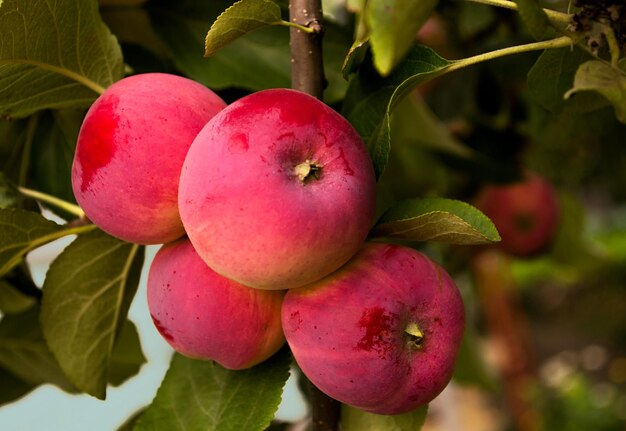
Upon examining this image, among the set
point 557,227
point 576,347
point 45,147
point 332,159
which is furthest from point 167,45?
point 576,347

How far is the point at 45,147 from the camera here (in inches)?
21.4

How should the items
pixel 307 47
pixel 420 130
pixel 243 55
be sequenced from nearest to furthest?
pixel 307 47 → pixel 243 55 → pixel 420 130

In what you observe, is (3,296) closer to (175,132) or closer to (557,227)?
(175,132)

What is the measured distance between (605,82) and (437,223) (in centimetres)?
10

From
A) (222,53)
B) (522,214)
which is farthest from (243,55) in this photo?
(522,214)

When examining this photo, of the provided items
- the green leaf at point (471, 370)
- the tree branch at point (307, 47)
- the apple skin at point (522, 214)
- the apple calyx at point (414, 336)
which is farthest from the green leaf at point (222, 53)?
the green leaf at point (471, 370)

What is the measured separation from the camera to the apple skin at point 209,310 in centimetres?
39

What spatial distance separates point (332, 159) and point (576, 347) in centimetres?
503

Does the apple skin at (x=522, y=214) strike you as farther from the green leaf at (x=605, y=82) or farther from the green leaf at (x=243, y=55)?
the green leaf at (x=605, y=82)

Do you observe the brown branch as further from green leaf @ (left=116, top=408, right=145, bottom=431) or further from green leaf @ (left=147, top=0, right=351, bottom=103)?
green leaf @ (left=116, top=408, right=145, bottom=431)

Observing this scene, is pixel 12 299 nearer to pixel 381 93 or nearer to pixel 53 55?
pixel 53 55

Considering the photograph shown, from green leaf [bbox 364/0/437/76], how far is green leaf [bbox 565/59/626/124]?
87mm

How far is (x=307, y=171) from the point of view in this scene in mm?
354

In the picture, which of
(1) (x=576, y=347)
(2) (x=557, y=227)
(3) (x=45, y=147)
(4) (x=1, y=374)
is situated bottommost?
(1) (x=576, y=347)
